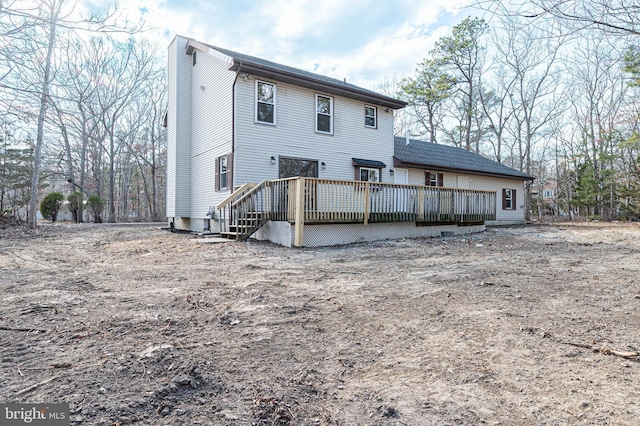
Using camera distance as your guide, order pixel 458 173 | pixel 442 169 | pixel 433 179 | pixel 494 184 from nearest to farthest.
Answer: pixel 442 169, pixel 433 179, pixel 458 173, pixel 494 184

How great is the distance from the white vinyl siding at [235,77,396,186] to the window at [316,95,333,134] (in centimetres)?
16

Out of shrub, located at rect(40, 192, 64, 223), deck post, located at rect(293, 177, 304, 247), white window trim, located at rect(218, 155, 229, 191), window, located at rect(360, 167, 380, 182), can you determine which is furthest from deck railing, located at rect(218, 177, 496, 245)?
shrub, located at rect(40, 192, 64, 223)

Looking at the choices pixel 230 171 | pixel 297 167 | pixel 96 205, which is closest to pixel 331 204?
pixel 297 167

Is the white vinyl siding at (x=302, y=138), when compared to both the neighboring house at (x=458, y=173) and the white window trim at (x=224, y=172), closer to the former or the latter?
the white window trim at (x=224, y=172)

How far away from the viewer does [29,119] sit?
6016 millimetres

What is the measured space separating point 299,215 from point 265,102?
4.78 metres

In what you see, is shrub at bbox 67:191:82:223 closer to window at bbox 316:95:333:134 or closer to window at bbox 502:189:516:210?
window at bbox 316:95:333:134

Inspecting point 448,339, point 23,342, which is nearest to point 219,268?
point 23,342

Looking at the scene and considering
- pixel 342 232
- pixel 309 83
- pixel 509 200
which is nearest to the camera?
pixel 342 232

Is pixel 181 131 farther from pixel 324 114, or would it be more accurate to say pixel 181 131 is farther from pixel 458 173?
pixel 458 173

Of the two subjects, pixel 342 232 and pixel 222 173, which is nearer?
pixel 342 232

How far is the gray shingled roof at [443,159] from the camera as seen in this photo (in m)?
15.2

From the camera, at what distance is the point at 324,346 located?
2.57 meters

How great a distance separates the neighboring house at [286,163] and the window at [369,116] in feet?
0.12
